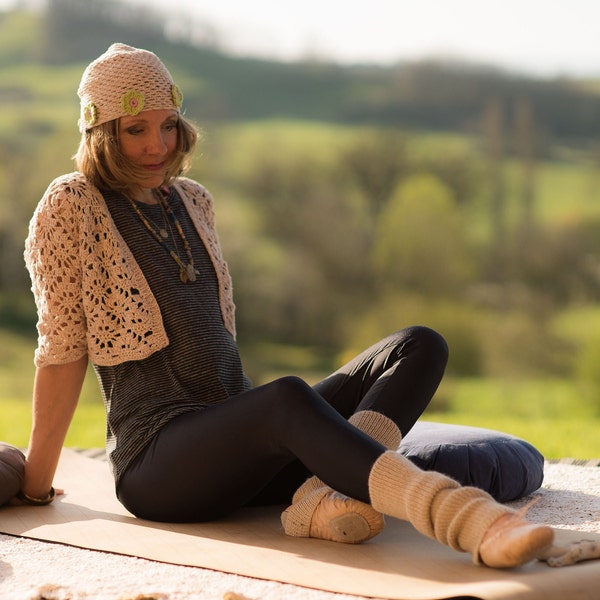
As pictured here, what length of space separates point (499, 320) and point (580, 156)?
7.02 feet

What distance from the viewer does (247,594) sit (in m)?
2.25

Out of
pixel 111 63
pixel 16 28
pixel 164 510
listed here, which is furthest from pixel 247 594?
pixel 16 28

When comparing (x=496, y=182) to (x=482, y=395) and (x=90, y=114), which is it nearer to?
(x=482, y=395)

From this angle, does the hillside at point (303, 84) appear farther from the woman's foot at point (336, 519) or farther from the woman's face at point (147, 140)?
the woman's foot at point (336, 519)

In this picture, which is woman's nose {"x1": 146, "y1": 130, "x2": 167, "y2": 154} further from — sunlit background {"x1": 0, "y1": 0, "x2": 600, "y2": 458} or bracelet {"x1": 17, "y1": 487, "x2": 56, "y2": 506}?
sunlit background {"x1": 0, "y1": 0, "x2": 600, "y2": 458}

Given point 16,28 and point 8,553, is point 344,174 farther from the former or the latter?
point 8,553

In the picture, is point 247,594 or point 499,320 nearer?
point 247,594

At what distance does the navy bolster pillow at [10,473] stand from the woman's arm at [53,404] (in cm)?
11

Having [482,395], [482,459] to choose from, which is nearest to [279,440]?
[482,459]

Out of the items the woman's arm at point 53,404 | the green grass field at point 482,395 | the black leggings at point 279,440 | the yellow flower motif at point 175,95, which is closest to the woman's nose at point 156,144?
the yellow flower motif at point 175,95

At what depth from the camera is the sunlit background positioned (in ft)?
36.5

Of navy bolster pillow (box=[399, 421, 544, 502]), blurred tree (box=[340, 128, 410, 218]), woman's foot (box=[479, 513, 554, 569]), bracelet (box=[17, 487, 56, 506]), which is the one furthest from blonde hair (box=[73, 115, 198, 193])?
blurred tree (box=[340, 128, 410, 218])

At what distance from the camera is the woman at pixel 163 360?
2.55 m

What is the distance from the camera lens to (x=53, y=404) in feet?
9.27
